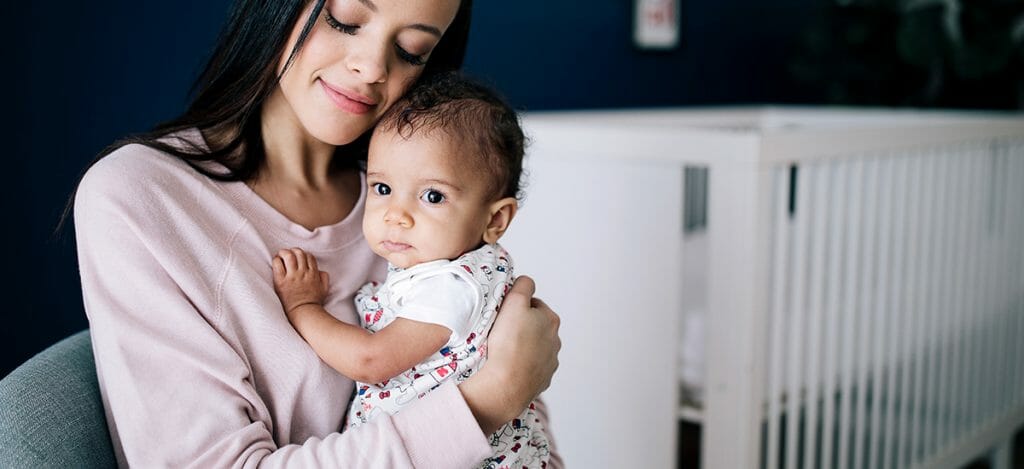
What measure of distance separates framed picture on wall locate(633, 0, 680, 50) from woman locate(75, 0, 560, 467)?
1.95m

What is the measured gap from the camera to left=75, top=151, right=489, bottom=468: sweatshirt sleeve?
2.66ft

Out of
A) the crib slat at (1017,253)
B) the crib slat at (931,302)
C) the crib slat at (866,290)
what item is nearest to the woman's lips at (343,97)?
the crib slat at (866,290)

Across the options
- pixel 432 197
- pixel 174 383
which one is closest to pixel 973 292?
pixel 432 197

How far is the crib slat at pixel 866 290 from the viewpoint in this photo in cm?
180

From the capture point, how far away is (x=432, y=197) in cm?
94

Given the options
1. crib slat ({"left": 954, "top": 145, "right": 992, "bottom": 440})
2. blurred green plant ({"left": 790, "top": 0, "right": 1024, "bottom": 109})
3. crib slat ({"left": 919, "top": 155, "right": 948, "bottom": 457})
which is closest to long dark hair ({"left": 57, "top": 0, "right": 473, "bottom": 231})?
crib slat ({"left": 919, "top": 155, "right": 948, "bottom": 457})

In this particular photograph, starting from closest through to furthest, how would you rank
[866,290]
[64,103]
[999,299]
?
[64,103] → [866,290] → [999,299]


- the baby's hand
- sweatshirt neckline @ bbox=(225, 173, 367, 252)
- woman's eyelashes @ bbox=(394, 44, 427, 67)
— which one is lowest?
the baby's hand

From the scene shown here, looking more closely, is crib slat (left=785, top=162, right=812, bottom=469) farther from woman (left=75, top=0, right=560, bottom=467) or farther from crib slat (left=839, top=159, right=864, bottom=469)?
woman (left=75, top=0, right=560, bottom=467)

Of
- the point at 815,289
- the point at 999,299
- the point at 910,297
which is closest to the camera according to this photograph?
the point at 815,289

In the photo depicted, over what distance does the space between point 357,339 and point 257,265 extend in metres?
0.14

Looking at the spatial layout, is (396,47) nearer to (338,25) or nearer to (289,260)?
(338,25)

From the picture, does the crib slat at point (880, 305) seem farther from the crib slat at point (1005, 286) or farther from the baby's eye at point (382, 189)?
the baby's eye at point (382, 189)

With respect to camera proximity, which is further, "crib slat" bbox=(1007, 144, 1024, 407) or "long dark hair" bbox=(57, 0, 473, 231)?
"crib slat" bbox=(1007, 144, 1024, 407)
